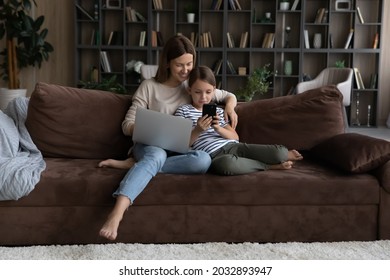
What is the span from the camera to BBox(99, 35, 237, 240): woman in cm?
237

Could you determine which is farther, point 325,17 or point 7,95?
point 325,17

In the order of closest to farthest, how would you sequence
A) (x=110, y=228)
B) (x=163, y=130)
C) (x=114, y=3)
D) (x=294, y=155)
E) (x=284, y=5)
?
(x=110, y=228) → (x=163, y=130) → (x=294, y=155) → (x=284, y=5) → (x=114, y=3)

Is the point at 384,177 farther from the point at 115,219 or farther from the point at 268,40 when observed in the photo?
the point at 268,40

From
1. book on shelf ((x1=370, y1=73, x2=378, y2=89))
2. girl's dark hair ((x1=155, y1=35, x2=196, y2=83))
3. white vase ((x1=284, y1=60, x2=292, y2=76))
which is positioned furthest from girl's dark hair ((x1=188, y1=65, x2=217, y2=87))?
book on shelf ((x1=370, y1=73, x2=378, y2=89))

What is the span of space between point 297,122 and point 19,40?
17.4 feet

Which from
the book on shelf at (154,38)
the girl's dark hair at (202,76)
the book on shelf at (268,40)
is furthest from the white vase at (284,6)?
the girl's dark hair at (202,76)

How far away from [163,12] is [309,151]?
5.14 metres

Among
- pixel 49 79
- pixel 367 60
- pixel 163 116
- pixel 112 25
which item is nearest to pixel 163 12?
pixel 112 25

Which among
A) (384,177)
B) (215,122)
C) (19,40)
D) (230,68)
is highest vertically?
(19,40)

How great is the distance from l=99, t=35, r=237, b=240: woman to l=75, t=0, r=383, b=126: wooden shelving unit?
455cm

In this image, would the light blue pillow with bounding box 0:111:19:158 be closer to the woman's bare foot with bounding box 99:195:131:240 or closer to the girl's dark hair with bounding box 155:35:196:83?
the woman's bare foot with bounding box 99:195:131:240

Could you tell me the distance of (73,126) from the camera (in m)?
2.86

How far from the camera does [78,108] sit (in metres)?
2.88

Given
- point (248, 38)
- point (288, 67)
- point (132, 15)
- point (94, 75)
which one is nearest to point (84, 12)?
point (132, 15)
